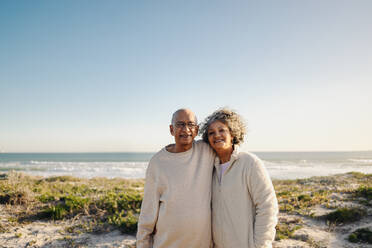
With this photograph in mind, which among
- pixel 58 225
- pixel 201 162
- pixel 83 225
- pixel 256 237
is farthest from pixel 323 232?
pixel 58 225

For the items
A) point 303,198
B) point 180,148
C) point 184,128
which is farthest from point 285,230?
point 184,128

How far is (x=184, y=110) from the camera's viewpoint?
108 inches

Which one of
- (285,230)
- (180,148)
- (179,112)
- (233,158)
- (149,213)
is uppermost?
(179,112)

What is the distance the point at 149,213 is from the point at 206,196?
2.12 ft

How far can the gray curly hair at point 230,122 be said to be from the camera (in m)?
2.73

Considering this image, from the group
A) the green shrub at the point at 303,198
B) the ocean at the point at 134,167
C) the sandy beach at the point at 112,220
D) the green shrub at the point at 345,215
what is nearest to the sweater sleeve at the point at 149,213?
the sandy beach at the point at 112,220

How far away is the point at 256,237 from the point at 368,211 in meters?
5.49

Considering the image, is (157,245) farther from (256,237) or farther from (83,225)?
(83,225)

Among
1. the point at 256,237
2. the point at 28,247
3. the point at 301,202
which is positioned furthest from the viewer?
the point at 301,202

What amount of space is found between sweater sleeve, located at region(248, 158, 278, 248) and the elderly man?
0.50 metres

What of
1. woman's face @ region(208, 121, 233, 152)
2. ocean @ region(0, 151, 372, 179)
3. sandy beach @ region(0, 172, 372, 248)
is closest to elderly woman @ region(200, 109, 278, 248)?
woman's face @ region(208, 121, 233, 152)

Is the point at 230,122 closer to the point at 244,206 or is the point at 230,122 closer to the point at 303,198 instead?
the point at 244,206

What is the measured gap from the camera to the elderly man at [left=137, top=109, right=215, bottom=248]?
8.00 feet

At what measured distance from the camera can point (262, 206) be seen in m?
2.26
